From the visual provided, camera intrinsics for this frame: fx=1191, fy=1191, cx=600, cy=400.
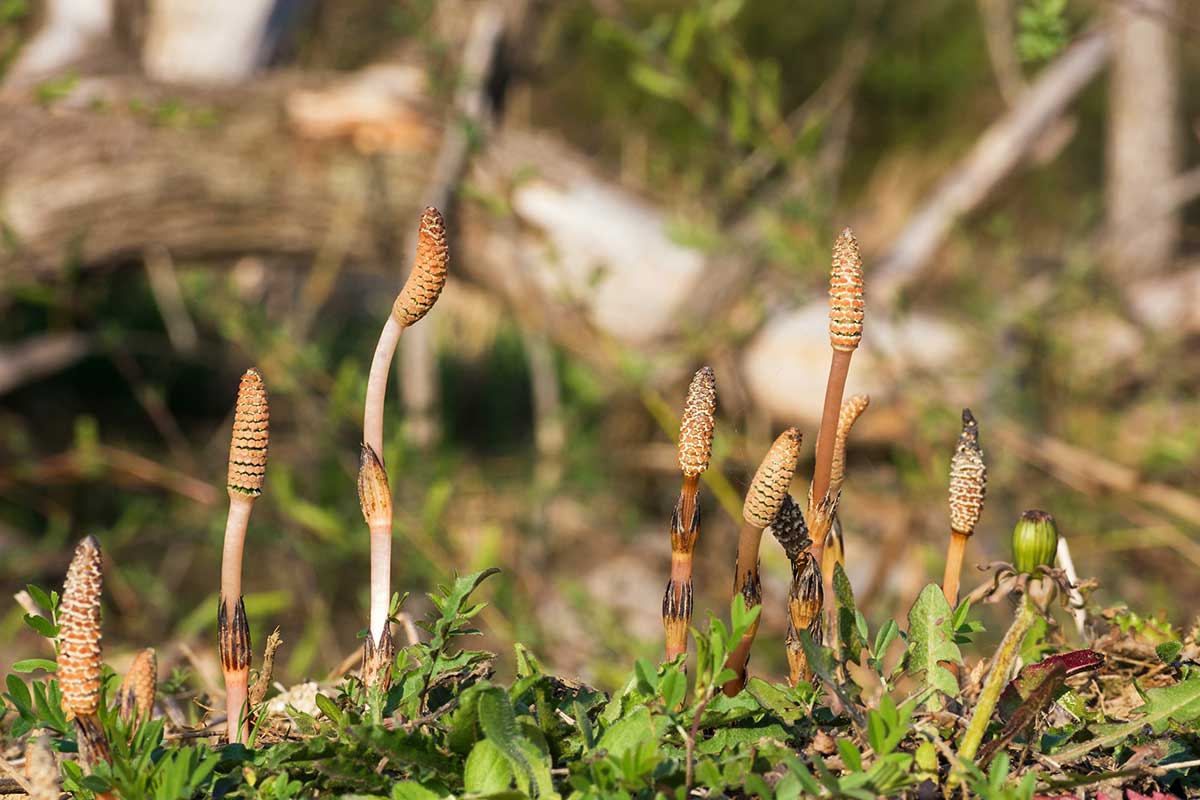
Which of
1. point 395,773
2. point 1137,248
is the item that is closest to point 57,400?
point 1137,248

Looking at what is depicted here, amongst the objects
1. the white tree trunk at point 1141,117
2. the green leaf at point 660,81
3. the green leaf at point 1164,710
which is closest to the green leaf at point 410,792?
the green leaf at point 1164,710

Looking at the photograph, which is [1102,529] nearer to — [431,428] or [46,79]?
[431,428]

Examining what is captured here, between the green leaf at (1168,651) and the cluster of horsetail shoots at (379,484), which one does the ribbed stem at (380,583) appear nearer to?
the cluster of horsetail shoots at (379,484)

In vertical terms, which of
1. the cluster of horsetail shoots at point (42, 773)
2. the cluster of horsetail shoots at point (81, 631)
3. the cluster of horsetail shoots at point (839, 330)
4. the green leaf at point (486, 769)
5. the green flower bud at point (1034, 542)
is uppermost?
the cluster of horsetail shoots at point (839, 330)

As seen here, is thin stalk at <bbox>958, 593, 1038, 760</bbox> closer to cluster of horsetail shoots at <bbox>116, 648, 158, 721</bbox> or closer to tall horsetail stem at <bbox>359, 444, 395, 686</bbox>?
tall horsetail stem at <bbox>359, 444, 395, 686</bbox>

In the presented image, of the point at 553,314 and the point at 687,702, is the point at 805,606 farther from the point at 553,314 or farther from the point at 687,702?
the point at 553,314
